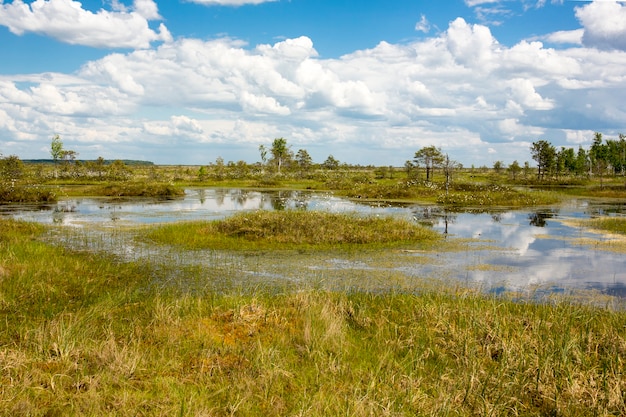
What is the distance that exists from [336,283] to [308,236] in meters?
8.03

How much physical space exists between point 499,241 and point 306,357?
19280 millimetres

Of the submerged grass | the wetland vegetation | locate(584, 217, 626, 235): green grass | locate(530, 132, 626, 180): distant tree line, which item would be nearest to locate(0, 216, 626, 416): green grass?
the wetland vegetation

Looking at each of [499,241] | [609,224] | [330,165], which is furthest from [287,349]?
[330,165]

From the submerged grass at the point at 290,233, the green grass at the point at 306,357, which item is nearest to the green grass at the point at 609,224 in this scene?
the submerged grass at the point at 290,233

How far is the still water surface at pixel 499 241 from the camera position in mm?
16234

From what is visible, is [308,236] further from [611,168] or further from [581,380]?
[611,168]

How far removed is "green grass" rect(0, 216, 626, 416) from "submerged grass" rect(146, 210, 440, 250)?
987cm

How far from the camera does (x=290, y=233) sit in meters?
22.8

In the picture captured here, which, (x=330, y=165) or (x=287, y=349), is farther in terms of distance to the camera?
(x=330, y=165)

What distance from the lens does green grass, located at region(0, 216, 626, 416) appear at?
6.70 metres

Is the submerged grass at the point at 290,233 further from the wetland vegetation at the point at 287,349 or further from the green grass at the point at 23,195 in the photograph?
the green grass at the point at 23,195

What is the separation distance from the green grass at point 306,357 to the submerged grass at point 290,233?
9.87 m

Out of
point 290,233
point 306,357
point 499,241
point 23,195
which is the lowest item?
point 306,357

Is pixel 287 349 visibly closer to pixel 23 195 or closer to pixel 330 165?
pixel 23 195
